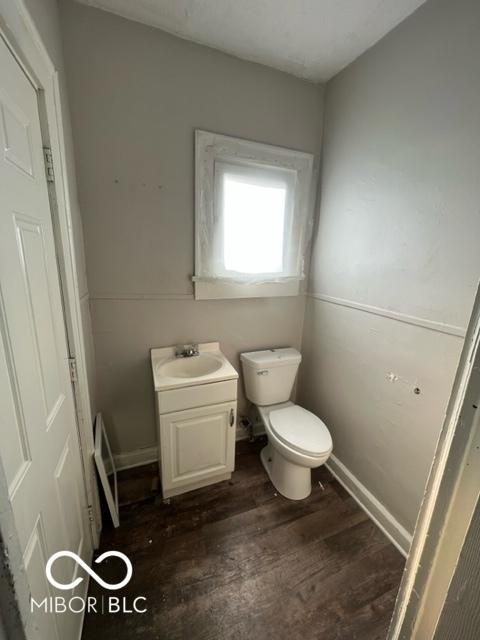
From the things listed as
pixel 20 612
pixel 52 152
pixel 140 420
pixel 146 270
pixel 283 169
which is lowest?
pixel 140 420

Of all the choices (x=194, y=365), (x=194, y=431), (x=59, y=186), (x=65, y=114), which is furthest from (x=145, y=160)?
(x=194, y=431)

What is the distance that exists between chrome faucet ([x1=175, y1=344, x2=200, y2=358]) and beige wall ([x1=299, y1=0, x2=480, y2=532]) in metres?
0.90

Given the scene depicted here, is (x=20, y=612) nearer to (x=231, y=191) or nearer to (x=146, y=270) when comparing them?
(x=146, y=270)

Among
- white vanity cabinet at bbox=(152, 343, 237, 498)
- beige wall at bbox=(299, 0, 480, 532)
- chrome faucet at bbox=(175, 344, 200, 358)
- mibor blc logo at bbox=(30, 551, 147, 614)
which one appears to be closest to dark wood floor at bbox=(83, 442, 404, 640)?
mibor blc logo at bbox=(30, 551, 147, 614)

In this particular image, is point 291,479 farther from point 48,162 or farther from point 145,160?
point 145,160

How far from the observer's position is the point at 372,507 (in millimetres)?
1494

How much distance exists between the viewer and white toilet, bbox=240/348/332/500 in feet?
4.75

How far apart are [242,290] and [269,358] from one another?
0.50 m

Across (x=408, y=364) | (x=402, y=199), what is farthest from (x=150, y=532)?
(x=402, y=199)

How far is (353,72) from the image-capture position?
1.46m

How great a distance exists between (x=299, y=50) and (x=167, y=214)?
3.70 ft

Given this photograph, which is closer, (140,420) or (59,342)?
(59,342)

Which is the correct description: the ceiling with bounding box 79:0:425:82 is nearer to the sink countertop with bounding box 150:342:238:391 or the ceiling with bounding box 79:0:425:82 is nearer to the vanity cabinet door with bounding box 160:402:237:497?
the sink countertop with bounding box 150:342:238:391

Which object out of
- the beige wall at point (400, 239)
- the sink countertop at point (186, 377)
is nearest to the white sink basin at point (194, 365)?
the sink countertop at point (186, 377)
